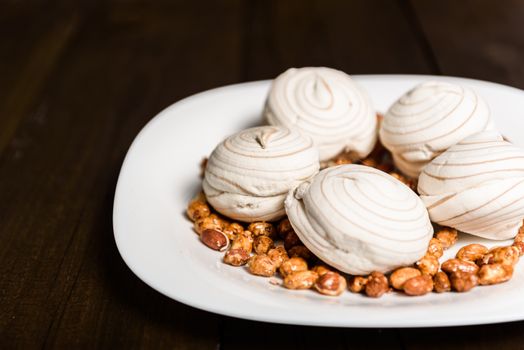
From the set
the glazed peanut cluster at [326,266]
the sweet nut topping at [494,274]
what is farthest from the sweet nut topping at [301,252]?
the sweet nut topping at [494,274]

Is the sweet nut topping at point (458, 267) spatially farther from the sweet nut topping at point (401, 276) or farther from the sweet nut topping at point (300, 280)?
the sweet nut topping at point (300, 280)

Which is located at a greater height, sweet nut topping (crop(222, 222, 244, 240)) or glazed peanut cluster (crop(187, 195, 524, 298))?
glazed peanut cluster (crop(187, 195, 524, 298))

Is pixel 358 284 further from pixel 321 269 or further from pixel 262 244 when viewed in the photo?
pixel 262 244

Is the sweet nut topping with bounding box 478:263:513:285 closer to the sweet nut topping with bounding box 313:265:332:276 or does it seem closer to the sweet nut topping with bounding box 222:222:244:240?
the sweet nut topping with bounding box 313:265:332:276

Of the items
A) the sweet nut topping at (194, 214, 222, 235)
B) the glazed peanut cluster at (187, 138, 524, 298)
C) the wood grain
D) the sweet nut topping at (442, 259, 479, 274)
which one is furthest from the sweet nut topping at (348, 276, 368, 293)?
the wood grain

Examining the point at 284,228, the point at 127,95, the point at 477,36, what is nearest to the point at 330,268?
the point at 284,228
